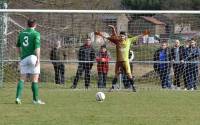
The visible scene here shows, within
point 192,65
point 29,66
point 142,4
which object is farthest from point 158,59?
point 142,4

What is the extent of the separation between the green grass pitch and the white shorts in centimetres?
76

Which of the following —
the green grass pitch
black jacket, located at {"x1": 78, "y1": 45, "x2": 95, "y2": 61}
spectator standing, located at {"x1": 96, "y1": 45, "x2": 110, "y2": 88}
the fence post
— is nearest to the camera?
the green grass pitch

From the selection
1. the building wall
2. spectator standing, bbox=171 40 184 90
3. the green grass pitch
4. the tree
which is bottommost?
the green grass pitch

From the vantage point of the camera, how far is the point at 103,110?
41.3ft

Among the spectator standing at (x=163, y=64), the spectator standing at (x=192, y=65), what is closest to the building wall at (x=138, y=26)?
the spectator standing at (x=163, y=64)

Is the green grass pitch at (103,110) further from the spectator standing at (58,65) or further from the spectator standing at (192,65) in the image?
the spectator standing at (58,65)

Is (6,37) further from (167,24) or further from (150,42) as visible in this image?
(167,24)

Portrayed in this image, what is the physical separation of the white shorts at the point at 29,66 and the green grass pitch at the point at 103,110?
→ 760 millimetres

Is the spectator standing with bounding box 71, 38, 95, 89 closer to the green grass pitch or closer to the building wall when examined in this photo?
the building wall

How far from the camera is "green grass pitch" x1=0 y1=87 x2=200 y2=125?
10.9 m

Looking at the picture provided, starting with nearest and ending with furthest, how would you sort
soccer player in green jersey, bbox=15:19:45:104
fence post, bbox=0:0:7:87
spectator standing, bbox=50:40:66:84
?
1. soccer player in green jersey, bbox=15:19:45:104
2. fence post, bbox=0:0:7:87
3. spectator standing, bbox=50:40:66:84

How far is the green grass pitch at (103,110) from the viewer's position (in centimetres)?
1092

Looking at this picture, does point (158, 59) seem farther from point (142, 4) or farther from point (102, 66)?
point (142, 4)

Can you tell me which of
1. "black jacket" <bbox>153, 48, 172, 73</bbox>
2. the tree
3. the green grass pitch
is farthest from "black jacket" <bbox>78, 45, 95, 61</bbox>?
the tree
